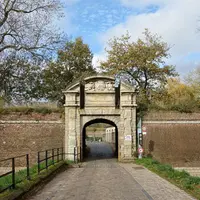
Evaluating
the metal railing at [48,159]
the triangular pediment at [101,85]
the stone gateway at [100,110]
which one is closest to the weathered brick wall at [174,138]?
the stone gateway at [100,110]

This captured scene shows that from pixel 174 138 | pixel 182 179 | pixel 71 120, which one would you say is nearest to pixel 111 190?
pixel 182 179

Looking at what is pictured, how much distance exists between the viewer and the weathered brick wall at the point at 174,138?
76.8 ft

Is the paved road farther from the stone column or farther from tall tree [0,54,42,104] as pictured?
tall tree [0,54,42,104]

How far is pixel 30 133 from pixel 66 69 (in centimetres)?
1897

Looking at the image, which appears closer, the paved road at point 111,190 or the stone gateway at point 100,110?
the paved road at point 111,190

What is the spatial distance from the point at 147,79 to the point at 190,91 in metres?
12.4

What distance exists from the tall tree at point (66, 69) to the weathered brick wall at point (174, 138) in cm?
1880

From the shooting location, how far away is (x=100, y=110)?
22.7 metres

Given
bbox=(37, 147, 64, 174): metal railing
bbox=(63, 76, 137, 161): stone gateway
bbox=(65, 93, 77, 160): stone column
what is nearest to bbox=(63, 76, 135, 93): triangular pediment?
bbox=(63, 76, 137, 161): stone gateway

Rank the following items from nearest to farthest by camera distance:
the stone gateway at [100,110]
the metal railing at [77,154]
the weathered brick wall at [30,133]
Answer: the metal railing at [77,154]
the stone gateway at [100,110]
the weathered brick wall at [30,133]

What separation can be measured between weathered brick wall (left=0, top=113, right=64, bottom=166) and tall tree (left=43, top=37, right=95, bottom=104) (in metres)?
16.8

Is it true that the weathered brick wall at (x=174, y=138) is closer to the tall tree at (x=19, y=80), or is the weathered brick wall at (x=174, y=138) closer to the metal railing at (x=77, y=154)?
the metal railing at (x=77, y=154)

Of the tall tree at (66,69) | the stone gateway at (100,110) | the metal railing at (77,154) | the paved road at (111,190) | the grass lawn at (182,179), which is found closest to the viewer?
the paved road at (111,190)

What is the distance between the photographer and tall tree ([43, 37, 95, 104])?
40.9 meters
